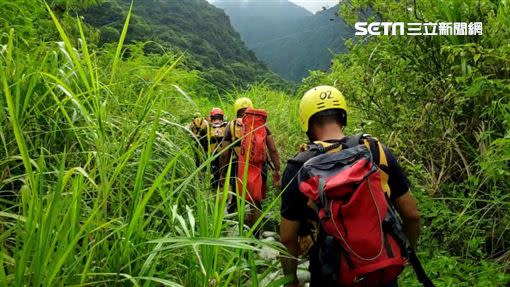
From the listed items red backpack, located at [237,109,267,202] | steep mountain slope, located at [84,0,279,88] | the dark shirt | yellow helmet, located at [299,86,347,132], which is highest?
steep mountain slope, located at [84,0,279,88]

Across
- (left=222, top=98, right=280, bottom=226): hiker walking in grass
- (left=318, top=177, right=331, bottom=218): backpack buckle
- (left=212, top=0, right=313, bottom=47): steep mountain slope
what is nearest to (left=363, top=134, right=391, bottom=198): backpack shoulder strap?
(left=318, top=177, right=331, bottom=218): backpack buckle

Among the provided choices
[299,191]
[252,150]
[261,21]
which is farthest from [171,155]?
[261,21]

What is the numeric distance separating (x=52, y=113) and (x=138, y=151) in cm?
47

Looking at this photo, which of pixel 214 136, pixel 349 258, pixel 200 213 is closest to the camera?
pixel 200 213

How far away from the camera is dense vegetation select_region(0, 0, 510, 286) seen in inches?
56.6

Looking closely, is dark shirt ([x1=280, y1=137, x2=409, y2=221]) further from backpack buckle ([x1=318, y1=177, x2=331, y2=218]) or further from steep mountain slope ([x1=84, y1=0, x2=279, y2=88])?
steep mountain slope ([x1=84, y1=0, x2=279, y2=88])

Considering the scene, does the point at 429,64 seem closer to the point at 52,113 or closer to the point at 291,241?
the point at 291,241

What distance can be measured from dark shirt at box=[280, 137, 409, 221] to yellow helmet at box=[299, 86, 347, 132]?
0.31 meters

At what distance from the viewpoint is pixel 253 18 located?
184m

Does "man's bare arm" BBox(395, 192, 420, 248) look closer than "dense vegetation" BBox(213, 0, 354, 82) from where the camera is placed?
Yes

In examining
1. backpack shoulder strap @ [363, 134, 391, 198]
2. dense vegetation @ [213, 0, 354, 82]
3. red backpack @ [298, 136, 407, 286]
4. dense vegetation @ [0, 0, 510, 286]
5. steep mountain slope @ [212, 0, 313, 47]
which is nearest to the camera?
dense vegetation @ [0, 0, 510, 286]

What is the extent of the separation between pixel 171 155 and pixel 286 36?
150477mm

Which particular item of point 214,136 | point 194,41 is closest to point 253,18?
point 194,41

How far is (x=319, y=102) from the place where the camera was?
7.32 feet
